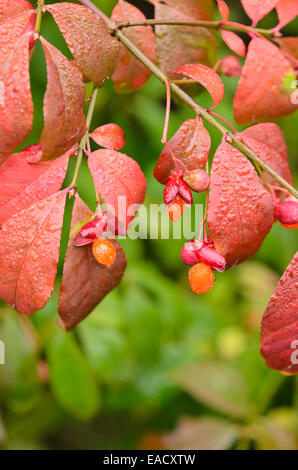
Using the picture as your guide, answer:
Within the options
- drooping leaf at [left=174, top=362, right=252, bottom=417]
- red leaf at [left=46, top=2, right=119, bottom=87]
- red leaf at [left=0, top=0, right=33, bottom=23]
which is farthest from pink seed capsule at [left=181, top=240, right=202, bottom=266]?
drooping leaf at [left=174, top=362, right=252, bottom=417]

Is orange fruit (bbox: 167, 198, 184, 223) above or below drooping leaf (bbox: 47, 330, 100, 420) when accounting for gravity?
above

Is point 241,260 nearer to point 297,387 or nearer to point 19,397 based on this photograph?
point 19,397

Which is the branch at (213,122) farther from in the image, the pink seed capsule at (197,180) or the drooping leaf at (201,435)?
the drooping leaf at (201,435)

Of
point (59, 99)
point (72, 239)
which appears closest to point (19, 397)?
point (72, 239)

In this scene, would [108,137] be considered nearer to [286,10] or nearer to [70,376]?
[286,10]

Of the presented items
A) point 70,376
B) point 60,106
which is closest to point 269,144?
point 60,106

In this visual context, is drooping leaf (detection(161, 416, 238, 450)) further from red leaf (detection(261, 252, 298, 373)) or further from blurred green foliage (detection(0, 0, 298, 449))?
red leaf (detection(261, 252, 298, 373))
